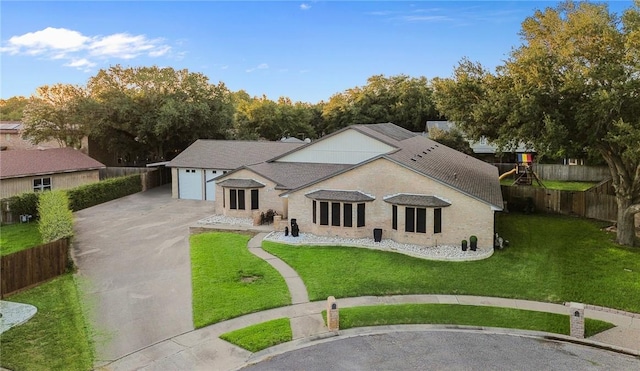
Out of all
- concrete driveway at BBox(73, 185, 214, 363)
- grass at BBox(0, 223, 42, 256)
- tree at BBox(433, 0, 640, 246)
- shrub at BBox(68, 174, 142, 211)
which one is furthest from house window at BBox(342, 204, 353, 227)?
shrub at BBox(68, 174, 142, 211)

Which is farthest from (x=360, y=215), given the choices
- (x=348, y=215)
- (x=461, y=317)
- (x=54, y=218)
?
(x=54, y=218)

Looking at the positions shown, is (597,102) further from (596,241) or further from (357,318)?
(357,318)

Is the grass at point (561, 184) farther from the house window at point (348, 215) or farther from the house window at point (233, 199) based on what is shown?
the house window at point (233, 199)

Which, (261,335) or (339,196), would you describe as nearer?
(261,335)

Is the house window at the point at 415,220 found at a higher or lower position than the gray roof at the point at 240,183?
lower

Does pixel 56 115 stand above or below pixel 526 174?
above

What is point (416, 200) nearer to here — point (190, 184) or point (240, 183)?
point (240, 183)

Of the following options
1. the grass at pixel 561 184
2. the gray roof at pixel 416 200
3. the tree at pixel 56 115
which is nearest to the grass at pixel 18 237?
the gray roof at pixel 416 200

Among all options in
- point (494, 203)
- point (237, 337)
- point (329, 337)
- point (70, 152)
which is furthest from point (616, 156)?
point (70, 152)

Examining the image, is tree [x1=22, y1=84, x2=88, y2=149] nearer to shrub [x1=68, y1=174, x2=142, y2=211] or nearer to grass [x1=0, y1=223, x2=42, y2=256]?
shrub [x1=68, y1=174, x2=142, y2=211]
